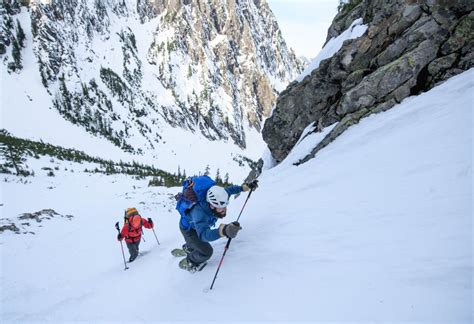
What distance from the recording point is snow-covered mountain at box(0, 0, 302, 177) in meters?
94.1

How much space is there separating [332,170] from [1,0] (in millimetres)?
129883

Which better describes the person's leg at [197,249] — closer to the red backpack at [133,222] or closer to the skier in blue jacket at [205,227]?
the skier in blue jacket at [205,227]

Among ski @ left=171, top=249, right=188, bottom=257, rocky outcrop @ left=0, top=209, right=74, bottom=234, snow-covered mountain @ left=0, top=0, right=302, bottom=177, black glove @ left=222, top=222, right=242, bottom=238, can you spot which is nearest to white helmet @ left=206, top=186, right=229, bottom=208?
black glove @ left=222, top=222, right=242, bottom=238

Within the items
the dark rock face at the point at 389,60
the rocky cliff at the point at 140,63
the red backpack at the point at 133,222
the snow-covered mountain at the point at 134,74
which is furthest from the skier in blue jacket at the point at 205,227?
the rocky cliff at the point at 140,63

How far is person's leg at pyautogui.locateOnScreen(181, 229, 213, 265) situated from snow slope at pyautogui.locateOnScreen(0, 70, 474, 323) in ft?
0.76

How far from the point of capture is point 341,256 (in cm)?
451

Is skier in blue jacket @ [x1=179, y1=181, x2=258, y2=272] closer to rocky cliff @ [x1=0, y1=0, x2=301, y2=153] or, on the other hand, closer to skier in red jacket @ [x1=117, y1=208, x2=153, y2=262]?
skier in red jacket @ [x1=117, y1=208, x2=153, y2=262]

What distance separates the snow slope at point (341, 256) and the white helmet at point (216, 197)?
1.19 m

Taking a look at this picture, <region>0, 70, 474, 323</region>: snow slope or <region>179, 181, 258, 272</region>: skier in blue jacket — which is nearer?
<region>0, 70, 474, 323</region>: snow slope

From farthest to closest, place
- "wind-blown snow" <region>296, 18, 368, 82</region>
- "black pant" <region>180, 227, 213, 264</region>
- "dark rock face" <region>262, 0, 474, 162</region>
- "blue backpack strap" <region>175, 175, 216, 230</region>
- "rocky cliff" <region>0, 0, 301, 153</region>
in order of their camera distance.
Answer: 1. "rocky cliff" <region>0, 0, 301, 153</region>
2. "wind-blown snow" <region>296, 18, 368, 82</region>
3. "dark rock face" <region>262, 0, 474, 162</region>
4. "black pant" <region>180, 227, 213, 264</region>
5. "blue backpack strap" <region>175, 175, 216, 230</region>

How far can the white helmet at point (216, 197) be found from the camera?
5.11m

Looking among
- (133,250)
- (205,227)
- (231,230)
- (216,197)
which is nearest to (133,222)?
(133,250)

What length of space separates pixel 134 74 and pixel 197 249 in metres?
138

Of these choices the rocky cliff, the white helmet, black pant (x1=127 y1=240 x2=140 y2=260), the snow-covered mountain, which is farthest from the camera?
the rocky cliff
